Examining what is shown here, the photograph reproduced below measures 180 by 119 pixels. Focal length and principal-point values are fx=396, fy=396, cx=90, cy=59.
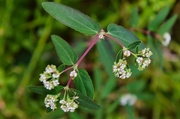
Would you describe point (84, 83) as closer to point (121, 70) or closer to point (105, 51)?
point (121, 70)

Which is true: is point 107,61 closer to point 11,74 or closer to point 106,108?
point 106,108

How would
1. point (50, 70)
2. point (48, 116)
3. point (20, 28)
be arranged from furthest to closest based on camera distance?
point (20, 28) → point (48, 116) → point (50, 70)

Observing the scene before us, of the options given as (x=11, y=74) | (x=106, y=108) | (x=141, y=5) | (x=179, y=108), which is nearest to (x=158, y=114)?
(x=179, y=108)

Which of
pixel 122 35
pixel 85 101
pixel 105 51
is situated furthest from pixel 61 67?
pixel 105 51

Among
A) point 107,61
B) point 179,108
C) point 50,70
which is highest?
point 179,108

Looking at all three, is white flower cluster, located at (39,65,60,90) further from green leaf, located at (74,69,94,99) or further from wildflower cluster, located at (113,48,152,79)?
wildflower cluster, located at (113,48,152,79)

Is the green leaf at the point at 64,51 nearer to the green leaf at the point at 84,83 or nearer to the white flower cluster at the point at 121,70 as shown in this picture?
the green leaf at the point at 84,83

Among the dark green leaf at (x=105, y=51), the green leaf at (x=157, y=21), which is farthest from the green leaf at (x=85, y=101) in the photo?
the green leaf at (x=157, y=21)

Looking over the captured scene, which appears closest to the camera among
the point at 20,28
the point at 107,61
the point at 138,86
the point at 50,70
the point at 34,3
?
the point at 50,70
